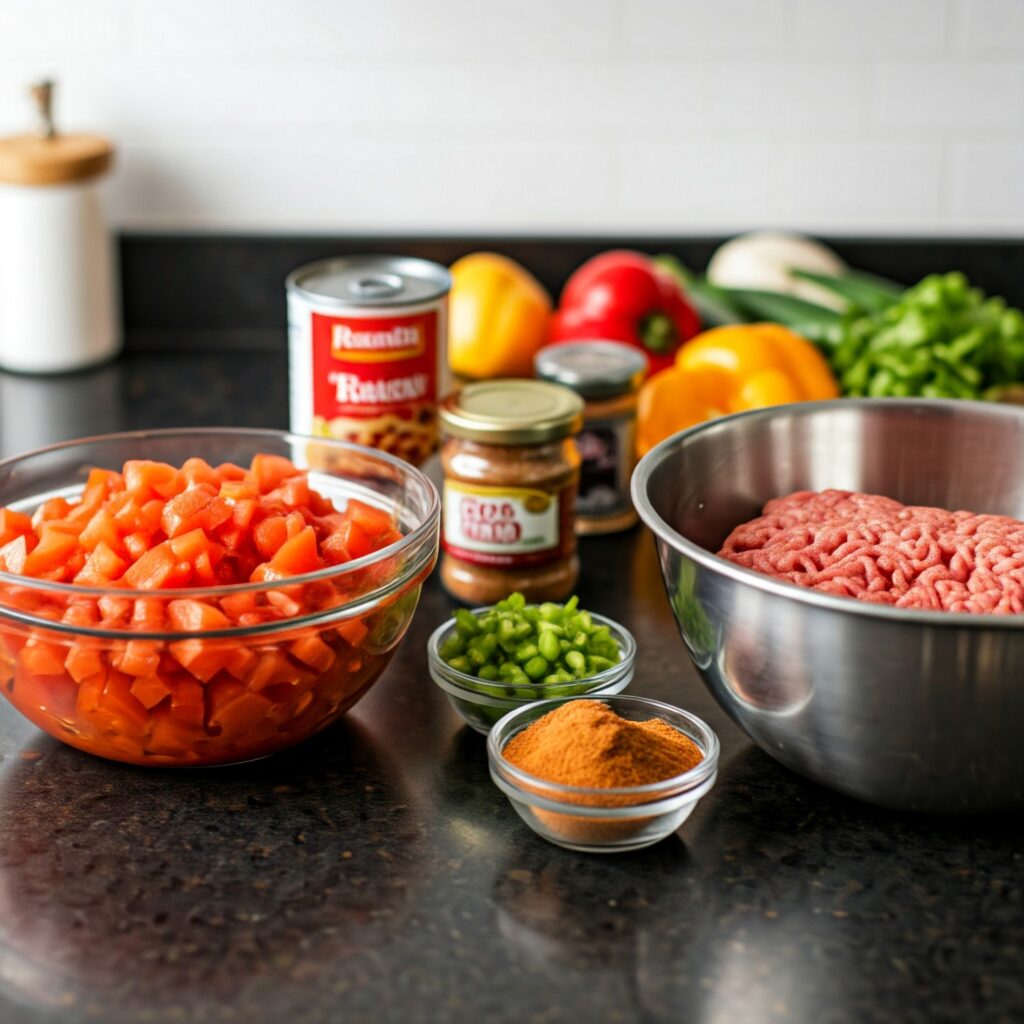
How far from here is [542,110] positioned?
7.32 ft

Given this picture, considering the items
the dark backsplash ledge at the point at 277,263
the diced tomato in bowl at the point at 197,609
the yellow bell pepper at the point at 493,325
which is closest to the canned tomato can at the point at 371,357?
the diced tomato in bowl at the point at 197,609

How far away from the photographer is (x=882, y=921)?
100cm

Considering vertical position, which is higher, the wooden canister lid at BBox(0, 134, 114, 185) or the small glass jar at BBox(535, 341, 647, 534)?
the wooden canister lid at BBox(0, 134, 114, 185)

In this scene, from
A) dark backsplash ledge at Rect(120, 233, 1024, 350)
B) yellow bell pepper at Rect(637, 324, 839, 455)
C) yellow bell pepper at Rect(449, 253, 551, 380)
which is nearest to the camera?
yellow bell pepper at Rect(637, 324, 839, 455)

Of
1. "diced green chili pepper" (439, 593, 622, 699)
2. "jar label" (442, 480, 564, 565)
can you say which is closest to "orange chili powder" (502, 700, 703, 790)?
"diced green chili pepper" (439, 593, 622, 699)

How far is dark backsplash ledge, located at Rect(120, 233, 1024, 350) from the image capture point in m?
2.30

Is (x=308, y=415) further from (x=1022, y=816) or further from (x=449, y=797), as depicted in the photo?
(x=1022, y=816)

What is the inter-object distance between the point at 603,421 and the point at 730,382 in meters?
0.28

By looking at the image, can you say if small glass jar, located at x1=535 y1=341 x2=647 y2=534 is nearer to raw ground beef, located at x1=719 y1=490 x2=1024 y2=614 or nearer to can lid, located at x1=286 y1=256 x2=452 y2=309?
can lid, located at x1=286 y1=256 x2=452 y2=309

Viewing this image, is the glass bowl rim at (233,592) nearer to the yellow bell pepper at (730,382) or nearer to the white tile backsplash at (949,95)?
the yellow bell pepper at (730,382)

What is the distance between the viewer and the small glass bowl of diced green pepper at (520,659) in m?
1.20

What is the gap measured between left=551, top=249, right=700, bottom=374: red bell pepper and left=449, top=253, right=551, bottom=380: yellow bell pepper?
0.19ft

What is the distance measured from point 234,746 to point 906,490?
0.71 meters

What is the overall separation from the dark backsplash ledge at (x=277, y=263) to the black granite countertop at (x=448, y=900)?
3.94 feet
